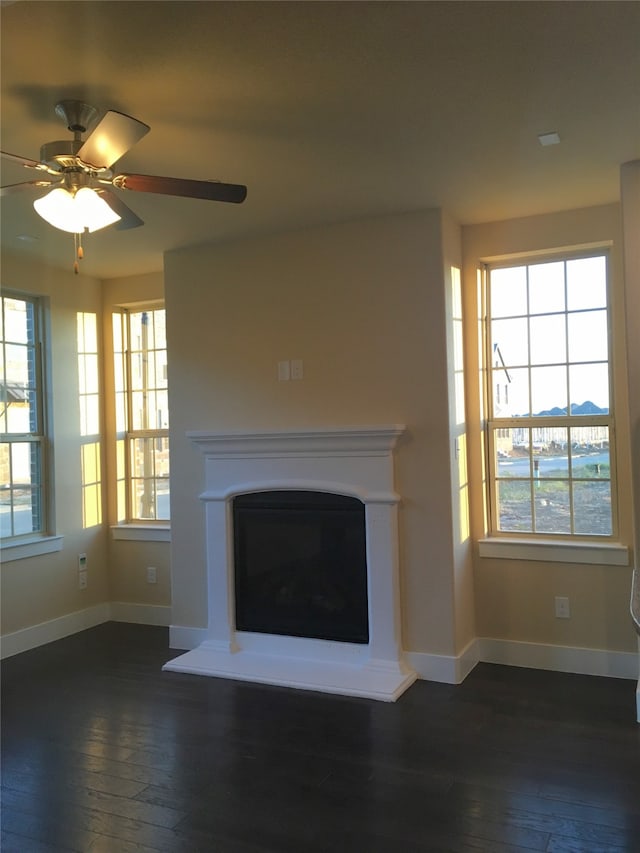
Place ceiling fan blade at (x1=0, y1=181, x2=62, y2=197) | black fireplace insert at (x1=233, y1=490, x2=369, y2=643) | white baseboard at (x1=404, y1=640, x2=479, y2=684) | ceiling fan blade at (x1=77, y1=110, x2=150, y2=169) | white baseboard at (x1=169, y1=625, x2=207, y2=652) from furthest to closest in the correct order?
white baseboard at (x1=169, y1=625, x2=207, y2=652)
black fireplace insert at (x1=233, y1=490, x2=369, y2=643)
white baseboard at (x1=404, y1=640, x2=479, y2=684)
ceiling fan blade at (x1=0, y1=181, x2=62, y2=197)
ceiling fan blade at (x1=77, y1=110, x2=150, y2=169)

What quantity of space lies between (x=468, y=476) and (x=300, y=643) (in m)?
1.40

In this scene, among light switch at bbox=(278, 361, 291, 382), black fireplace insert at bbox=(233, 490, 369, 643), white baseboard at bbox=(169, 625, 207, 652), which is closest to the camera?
black fireplace insert at bbox=(233, 490, 369, 643)

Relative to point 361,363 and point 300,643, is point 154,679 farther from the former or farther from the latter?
point 361,363

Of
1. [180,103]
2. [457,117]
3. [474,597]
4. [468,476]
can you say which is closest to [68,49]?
[180,103]

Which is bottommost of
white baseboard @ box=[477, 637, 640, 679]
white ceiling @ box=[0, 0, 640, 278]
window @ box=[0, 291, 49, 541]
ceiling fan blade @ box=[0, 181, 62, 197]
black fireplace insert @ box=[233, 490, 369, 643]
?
white baseboard @ box=[477, 637, 640, 679]

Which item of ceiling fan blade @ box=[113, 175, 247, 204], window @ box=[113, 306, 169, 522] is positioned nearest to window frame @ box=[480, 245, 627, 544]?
ceiling fan blade @ box=[113, 175, 247, 204]

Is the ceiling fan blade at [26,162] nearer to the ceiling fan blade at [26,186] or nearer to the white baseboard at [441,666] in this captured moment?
the ceiling fan blade at [26,186]

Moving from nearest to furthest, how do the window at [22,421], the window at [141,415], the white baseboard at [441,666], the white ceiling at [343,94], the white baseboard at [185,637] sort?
the white ceiling at [343,94] → the white baseboard at [441,666] → the white baseboard at [185,637] → the window at [22,421] → the window at [141,415]

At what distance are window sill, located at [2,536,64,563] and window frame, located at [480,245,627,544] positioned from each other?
2.87 m

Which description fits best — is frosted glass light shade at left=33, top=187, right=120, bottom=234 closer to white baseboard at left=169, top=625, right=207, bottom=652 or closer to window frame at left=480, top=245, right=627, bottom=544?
window frame at left=480, top=245, right=627, bottom=544

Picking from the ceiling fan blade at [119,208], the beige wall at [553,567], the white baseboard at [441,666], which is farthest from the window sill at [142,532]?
A: the ceiling fan blade at [119,208]

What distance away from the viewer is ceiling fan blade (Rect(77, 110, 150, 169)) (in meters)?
2.15

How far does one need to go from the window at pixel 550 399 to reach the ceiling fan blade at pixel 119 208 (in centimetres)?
234

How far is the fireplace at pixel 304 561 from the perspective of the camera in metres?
3.84
